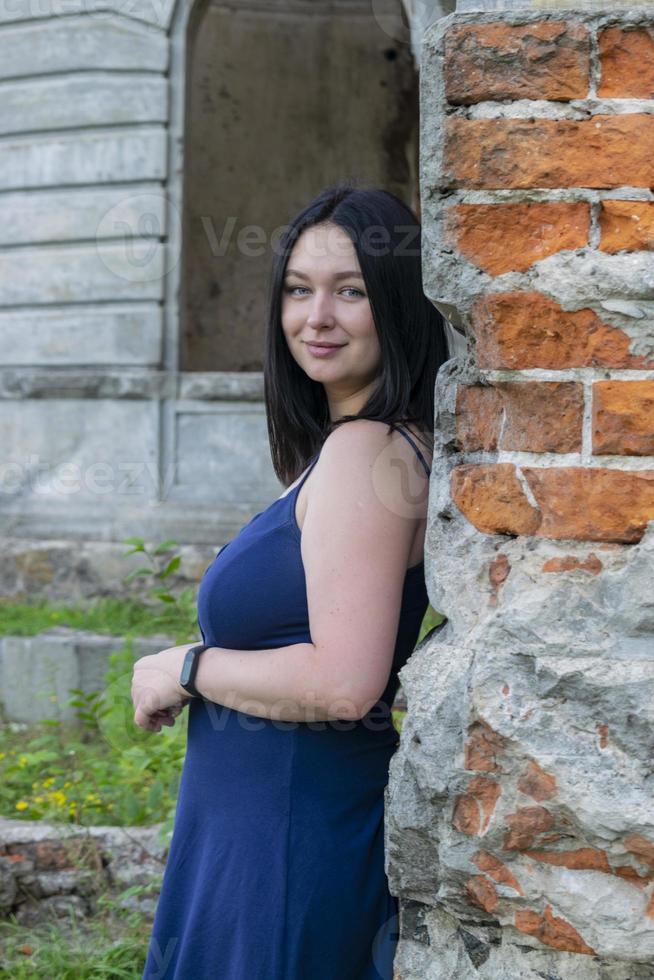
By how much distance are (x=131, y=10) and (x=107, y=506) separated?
2875mm

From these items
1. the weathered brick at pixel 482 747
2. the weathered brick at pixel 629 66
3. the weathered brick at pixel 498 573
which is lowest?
the weathered brick at pixel 482 747

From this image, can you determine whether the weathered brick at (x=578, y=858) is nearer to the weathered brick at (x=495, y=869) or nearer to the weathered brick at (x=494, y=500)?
the weathered brick at (x=495, y=869)

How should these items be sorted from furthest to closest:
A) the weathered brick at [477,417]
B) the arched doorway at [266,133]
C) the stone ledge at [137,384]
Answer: the arched doorway at [266,133] → the stone ledge at [137,384] → the weathered brick at [477,417]

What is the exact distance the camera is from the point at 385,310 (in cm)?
190

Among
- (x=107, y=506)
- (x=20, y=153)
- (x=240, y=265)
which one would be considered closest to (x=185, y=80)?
(x=20, y=153)

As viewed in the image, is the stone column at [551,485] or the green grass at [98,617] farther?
the green grass at [98,617]

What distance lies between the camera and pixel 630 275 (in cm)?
141

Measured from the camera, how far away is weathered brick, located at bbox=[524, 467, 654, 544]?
1.40 m

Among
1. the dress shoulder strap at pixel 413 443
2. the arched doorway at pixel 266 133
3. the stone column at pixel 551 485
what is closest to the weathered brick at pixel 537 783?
the stone column at pixel 551 485

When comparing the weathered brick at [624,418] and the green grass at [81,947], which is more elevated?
the weathered brick at [624,418]

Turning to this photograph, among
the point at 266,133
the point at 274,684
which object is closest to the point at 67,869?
the point at 274,684

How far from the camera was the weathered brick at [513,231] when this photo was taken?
1.43 m

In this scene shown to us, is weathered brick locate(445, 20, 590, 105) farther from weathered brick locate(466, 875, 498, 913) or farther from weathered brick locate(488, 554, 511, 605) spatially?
weathered brick locate(466, 875, 498, 913)

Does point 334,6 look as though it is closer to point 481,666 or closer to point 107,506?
point 107,506
